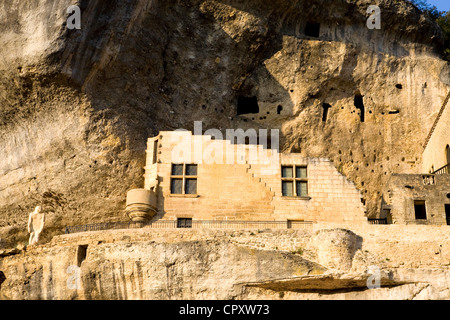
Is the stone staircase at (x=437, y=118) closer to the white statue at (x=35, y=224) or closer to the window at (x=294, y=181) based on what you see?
the window at (x=294, y=181)

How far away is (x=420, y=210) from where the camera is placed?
3133 centimetres

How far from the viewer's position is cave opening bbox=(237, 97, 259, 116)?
3769cm

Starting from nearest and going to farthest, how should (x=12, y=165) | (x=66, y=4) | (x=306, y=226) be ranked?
(x=306, y=226) → (x=66, y=4) → (x=12, y=165)

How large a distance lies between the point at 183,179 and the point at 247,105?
29.0 ft

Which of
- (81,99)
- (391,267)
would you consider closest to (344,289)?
(391,267)

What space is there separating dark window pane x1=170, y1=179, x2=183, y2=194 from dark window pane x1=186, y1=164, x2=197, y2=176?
1.45 feet

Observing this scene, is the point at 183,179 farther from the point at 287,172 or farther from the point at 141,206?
the point at 287,172

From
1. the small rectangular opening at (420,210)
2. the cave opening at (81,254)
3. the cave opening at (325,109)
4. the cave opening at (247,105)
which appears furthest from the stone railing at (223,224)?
the cave opening at (247,105)

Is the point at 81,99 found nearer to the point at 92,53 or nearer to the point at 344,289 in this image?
the point at 92,53

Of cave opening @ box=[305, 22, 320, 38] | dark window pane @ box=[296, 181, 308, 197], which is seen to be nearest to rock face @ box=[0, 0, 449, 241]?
cave opening @ box=[305, 22, 320, 38]

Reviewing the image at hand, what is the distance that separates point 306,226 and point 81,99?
10753mm

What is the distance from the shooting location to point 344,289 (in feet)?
84.8

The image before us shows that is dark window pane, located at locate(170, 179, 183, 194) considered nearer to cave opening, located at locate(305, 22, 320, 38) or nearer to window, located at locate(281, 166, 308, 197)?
window, located at locate(281, 166, 308, 197)

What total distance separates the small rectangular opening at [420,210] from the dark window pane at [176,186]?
9.15 meters
